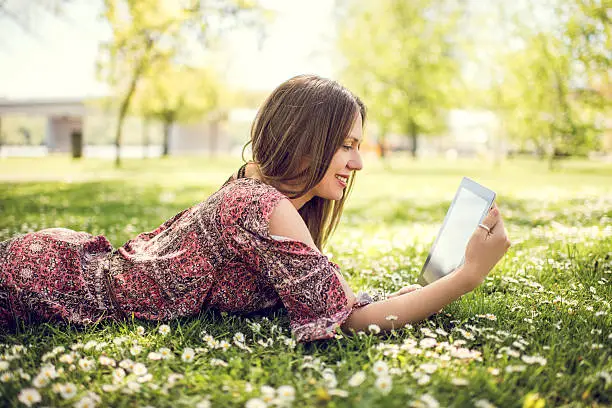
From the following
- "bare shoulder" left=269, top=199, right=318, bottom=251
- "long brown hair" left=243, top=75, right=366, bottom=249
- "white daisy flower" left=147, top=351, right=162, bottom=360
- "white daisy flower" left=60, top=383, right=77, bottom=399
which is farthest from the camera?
"long brown hair" left=243, top=75, right=366, bottom=249

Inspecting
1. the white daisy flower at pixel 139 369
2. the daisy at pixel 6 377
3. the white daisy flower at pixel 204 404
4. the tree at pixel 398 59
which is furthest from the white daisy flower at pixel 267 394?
the tree at pixel 398 59

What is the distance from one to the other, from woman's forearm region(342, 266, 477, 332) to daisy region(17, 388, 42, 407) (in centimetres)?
136

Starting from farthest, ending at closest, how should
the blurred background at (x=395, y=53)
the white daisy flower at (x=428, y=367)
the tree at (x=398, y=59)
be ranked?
the tree at (x=398, y=59), the blurred background at (x=395, y=53), the white daisy flower at (x=428, y=367)

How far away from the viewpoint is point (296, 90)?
2682 millimetres

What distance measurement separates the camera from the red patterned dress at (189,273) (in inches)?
95.2

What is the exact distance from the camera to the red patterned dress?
2418mm

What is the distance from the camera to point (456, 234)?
3.18 meters

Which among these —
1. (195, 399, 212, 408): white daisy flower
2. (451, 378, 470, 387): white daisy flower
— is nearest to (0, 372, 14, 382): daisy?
(195, 399, 212, 408): white daisy flower

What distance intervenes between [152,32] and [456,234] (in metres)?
20.1

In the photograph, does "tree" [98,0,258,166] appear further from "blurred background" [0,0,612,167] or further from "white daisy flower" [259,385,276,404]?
"white daisy flower" [259,385,276,404]

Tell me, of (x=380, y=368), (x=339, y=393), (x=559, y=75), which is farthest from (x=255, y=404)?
(x=559, y=75)

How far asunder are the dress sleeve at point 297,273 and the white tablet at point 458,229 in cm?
86

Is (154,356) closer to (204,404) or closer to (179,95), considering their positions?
(204,404)

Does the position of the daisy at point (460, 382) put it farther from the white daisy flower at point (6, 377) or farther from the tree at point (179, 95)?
the tree at point (179, 95)
